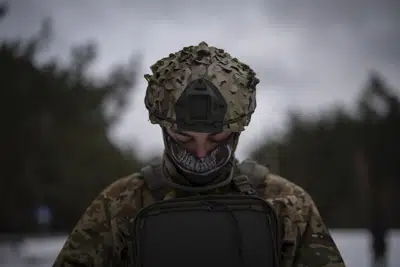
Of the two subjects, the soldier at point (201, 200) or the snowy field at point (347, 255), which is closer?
the soldier at point (201, 200)

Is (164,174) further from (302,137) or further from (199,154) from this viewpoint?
(302,137)

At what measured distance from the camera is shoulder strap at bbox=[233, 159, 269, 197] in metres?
2.14

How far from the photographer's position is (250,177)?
2.18m

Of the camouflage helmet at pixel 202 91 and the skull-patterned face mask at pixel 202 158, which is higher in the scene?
the camouflage helmet at pixel 202 91

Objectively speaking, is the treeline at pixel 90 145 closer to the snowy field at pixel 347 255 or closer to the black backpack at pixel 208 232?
the snowy field at pixel 347 255

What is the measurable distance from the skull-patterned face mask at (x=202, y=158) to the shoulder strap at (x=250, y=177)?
0.26 feet

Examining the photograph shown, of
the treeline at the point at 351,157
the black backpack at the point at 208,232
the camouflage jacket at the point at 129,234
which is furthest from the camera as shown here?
the treeline at the point at 351,157

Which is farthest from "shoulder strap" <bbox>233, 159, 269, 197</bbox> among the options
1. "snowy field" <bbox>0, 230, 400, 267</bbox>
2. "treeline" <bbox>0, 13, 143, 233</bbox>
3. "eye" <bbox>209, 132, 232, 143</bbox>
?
"treeline" <bbox>0, 13, 143, 233</bbox>

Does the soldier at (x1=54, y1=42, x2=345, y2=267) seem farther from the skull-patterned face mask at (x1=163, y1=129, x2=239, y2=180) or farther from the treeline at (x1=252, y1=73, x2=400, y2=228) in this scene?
the treeline at (x1=252, y1=73, x2=400, y2=228)

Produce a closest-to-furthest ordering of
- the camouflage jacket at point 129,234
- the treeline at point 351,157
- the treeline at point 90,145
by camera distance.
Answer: the camouflage jacket at point 129,234
the treeline at point 351,157
the treeline at point 90,145

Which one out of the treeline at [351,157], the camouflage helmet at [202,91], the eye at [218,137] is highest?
the camouflage helmet at [202,91]

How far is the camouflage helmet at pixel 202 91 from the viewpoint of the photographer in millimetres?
2033

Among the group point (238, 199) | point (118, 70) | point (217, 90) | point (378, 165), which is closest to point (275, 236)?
point (238, 199)

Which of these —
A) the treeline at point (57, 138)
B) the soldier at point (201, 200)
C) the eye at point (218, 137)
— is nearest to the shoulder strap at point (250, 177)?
the soldier at point (201, 200)
